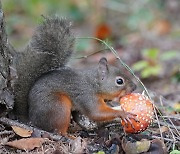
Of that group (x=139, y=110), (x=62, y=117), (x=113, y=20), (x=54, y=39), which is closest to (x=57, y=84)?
(x=62, y=117)

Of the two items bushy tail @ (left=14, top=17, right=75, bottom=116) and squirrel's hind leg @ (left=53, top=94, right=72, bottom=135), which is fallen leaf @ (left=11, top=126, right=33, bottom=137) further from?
bushy tail @ (left=14, top=17, right=75, bottom=116)

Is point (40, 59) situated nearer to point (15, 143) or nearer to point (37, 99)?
point (37, 99)

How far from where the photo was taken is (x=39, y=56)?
3746 millimetres

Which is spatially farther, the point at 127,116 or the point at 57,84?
the point at 57,84

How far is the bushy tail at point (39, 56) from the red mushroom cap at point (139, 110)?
2.08 feet

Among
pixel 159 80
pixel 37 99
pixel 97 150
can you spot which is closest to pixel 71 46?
pixel 37 99

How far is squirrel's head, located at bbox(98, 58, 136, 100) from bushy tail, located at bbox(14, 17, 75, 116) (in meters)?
0.34

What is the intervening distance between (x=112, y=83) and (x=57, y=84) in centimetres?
48

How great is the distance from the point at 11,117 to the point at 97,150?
32.5 inches

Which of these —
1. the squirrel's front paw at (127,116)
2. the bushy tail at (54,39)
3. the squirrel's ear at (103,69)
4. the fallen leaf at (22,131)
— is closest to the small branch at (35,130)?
the fallen leaf at (22,131)

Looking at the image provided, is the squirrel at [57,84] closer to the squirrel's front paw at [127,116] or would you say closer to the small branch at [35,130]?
the squirrel's front paw at [127,116]

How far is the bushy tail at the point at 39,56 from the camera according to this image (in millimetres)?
3758

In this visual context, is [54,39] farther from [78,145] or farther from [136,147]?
[136,147]

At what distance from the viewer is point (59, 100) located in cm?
362
